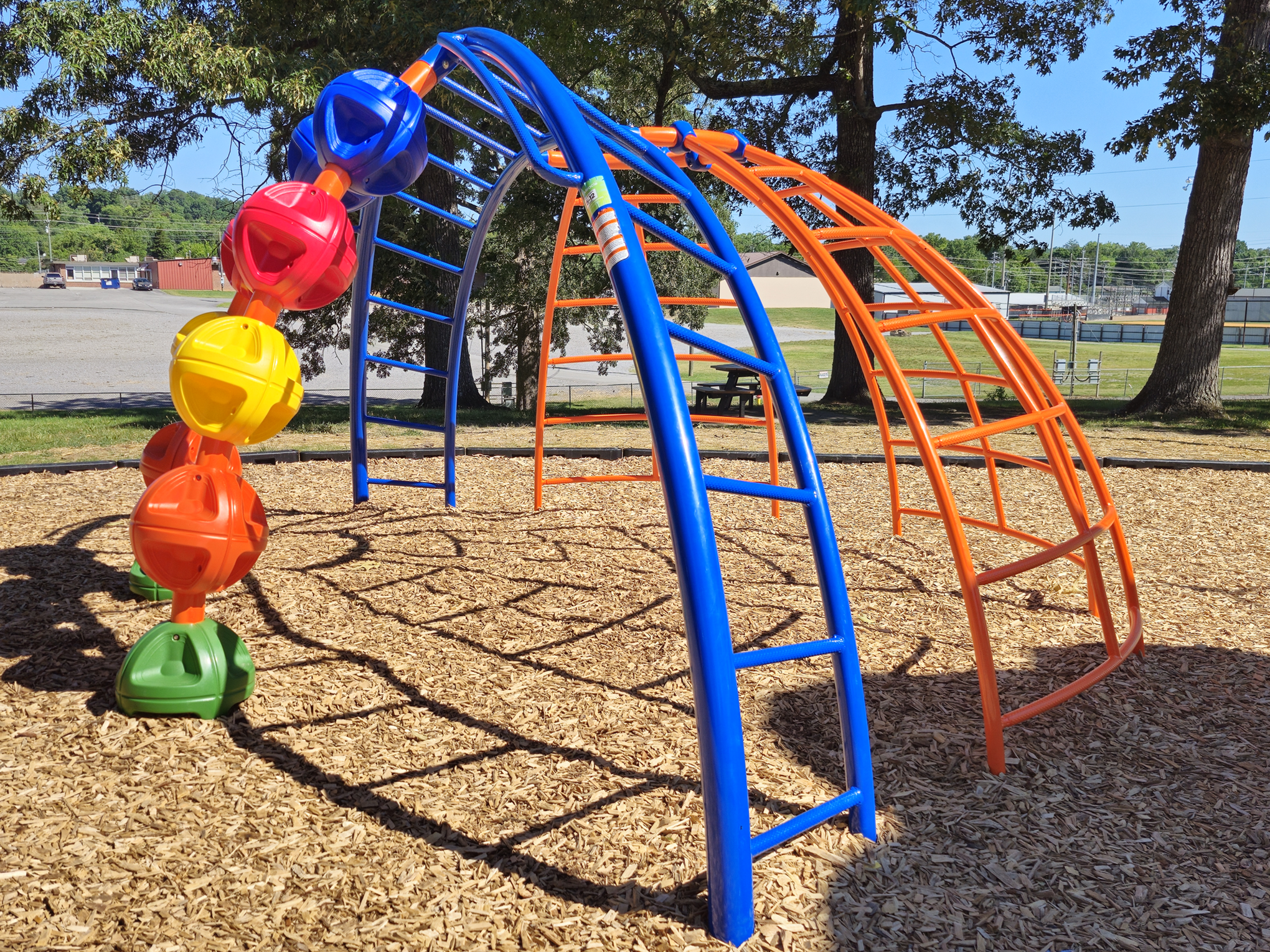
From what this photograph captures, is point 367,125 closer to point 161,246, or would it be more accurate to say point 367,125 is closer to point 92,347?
point 92,347

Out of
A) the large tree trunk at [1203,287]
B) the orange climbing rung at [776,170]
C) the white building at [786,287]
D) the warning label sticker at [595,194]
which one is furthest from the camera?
the white building at [786,287]

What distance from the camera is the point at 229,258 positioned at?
136 inches

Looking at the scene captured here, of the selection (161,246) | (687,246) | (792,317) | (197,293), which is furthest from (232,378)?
(161,246)

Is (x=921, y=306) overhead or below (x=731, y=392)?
overhead

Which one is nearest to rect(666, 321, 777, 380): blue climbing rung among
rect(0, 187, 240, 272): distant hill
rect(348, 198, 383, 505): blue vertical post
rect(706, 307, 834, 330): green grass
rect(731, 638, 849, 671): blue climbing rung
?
rect(731, 638, 849, 671): blue climbing rung

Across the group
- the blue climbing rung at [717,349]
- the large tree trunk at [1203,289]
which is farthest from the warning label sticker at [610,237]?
the large tree trunk at [1203,289]

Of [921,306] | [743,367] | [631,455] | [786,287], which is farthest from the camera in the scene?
[786,287]

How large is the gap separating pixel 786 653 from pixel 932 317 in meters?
1.75

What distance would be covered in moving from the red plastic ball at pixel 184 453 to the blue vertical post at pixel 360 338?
1481 mm

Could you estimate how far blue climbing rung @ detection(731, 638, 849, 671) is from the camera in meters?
2.43

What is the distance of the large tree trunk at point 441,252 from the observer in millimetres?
14562

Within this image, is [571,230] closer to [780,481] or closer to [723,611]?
[780,481]

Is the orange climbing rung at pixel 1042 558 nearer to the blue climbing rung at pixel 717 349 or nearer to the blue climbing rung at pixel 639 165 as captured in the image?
the blue climbing rung at pixel 717 349

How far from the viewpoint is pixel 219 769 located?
3.28 metres
